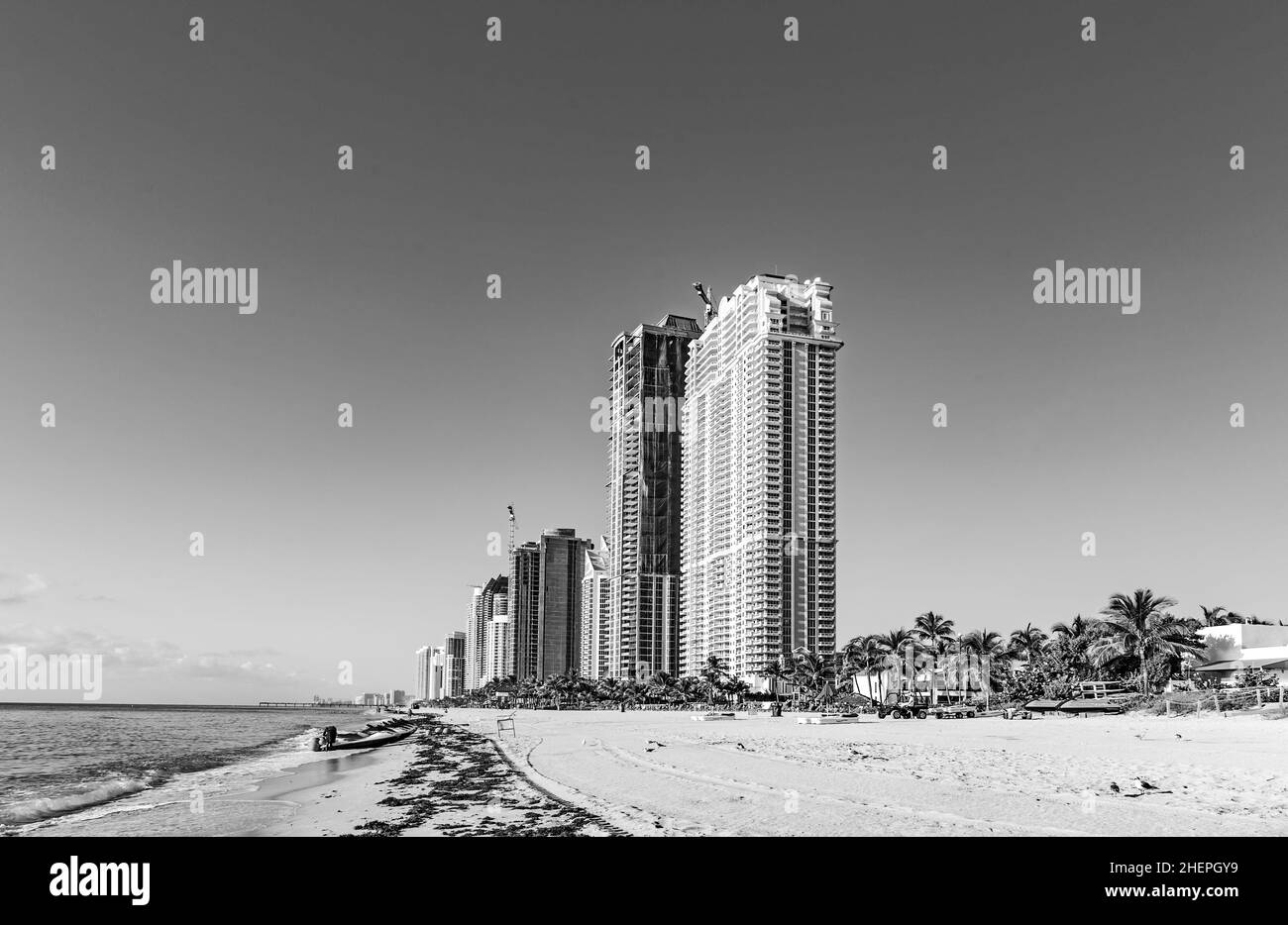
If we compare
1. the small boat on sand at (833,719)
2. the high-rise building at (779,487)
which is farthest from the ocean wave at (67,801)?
the high-rise building at (779,487)

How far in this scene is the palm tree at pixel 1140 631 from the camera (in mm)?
69750

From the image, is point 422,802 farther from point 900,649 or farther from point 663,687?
point 663,687

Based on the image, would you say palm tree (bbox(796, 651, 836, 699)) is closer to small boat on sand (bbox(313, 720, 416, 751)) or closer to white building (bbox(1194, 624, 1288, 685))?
white building (bbox(1194, 624, 1288, 685))

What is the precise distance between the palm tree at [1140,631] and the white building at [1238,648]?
15.8 feet

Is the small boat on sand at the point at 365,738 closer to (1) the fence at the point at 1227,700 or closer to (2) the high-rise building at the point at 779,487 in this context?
(1) the fence at the point at 1227,700

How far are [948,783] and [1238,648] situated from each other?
6909 centimetres

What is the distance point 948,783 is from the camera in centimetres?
2395

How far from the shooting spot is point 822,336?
184875 millimetres

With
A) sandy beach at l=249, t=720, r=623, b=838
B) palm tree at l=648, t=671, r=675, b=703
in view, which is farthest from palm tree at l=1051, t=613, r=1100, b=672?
palm tree at l=648, t=671, r=675, b=703

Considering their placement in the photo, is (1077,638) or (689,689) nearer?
(1077,638)

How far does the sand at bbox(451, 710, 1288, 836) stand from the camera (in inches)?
693

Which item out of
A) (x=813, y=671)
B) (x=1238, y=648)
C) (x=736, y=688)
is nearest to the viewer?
(x=1238, y=648)

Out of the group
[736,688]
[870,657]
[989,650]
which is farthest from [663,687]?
[989,650]
